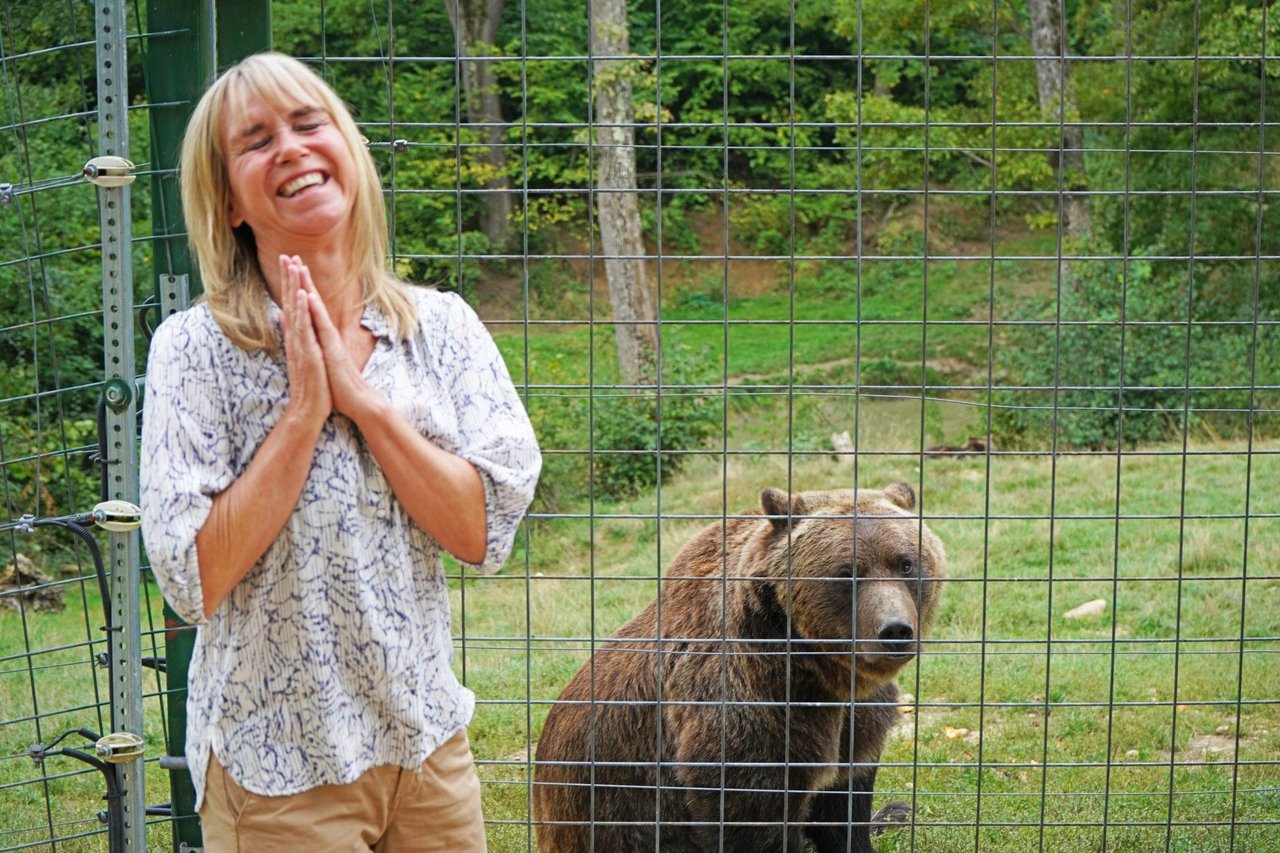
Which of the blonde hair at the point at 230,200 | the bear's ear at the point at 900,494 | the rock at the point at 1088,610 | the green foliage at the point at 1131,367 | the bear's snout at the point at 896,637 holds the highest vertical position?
the blonde hair at the point at 230,200

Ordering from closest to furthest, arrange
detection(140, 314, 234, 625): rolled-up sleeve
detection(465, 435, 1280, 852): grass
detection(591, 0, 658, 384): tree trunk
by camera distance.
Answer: detection(140, 314, 234, 625): rolled-up sleeve < detection(465, 435, 1280, 852): grass < detection(591, 0, 658, 384): tree trunk

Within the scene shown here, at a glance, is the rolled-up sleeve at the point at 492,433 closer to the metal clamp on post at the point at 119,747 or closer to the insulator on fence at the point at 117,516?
the insulator on fence at the point at 117,516

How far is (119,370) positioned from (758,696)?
91.7 inches

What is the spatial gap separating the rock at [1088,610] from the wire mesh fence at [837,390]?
0.05ft

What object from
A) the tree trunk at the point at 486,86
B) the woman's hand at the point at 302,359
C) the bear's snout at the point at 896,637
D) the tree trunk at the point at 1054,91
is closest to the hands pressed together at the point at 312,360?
the woman's hand at the point at 302,359

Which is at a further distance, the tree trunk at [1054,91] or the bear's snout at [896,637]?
the tree trunk at [1054,91]

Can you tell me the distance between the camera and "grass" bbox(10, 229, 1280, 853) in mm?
4273

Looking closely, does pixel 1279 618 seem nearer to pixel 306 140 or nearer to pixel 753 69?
pixel 306 140

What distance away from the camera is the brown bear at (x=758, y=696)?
449cm

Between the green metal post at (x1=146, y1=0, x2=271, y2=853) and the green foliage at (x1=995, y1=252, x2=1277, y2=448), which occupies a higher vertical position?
the green metal post at (x1=146, y1=0, x2=271, y2=853)

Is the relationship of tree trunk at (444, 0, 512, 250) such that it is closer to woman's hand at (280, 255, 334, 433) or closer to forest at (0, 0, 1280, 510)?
forest at (0, 0, 1280, 510)

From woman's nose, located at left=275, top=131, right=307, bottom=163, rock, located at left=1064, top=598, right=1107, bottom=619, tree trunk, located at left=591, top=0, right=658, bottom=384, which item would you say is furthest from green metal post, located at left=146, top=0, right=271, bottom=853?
tree trunk, located at left=591, top=0, right=658, bottom=384

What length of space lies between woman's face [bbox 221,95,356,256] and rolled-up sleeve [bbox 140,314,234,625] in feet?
0.79

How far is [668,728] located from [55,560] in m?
8.38
